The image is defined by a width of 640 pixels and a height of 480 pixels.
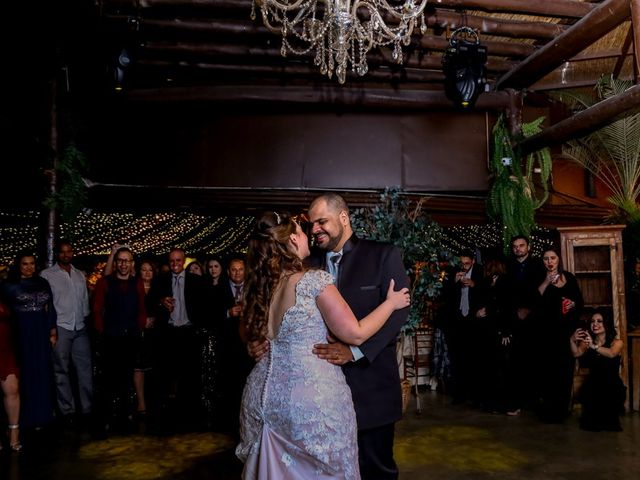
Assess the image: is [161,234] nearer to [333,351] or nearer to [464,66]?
[464,66]

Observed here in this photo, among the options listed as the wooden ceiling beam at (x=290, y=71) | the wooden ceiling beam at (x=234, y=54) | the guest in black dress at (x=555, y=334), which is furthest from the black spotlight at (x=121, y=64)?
the guest in black dress at (x=555, y=334)

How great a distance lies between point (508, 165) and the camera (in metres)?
7.44

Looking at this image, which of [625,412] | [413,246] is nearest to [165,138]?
[413,246]

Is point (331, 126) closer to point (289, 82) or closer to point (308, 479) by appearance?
point (289, 82)

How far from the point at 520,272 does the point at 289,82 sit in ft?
12.4

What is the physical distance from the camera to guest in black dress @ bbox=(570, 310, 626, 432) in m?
5.41

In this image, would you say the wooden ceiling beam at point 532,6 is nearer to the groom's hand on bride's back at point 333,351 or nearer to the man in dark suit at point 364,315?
the man in dark suit at point 364,315

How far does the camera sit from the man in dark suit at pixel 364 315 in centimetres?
280

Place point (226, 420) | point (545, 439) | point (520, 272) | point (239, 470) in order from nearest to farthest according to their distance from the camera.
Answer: point (239, 470)
point (545, 439)
point (226, 420)
point (520, 272)

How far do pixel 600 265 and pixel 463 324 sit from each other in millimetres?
1787

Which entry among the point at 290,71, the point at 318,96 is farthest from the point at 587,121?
the point at 290,71

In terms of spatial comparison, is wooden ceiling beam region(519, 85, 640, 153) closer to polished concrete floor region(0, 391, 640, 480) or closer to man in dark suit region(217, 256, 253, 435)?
polished concrete floor region(0, 391, 640, 480)

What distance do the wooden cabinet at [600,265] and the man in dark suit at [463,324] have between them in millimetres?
1116

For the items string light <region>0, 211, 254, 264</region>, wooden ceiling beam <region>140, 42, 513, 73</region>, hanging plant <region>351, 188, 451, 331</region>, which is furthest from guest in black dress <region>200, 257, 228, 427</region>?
wooden ceiling beam <region>140, 42, 513, 73</region>
